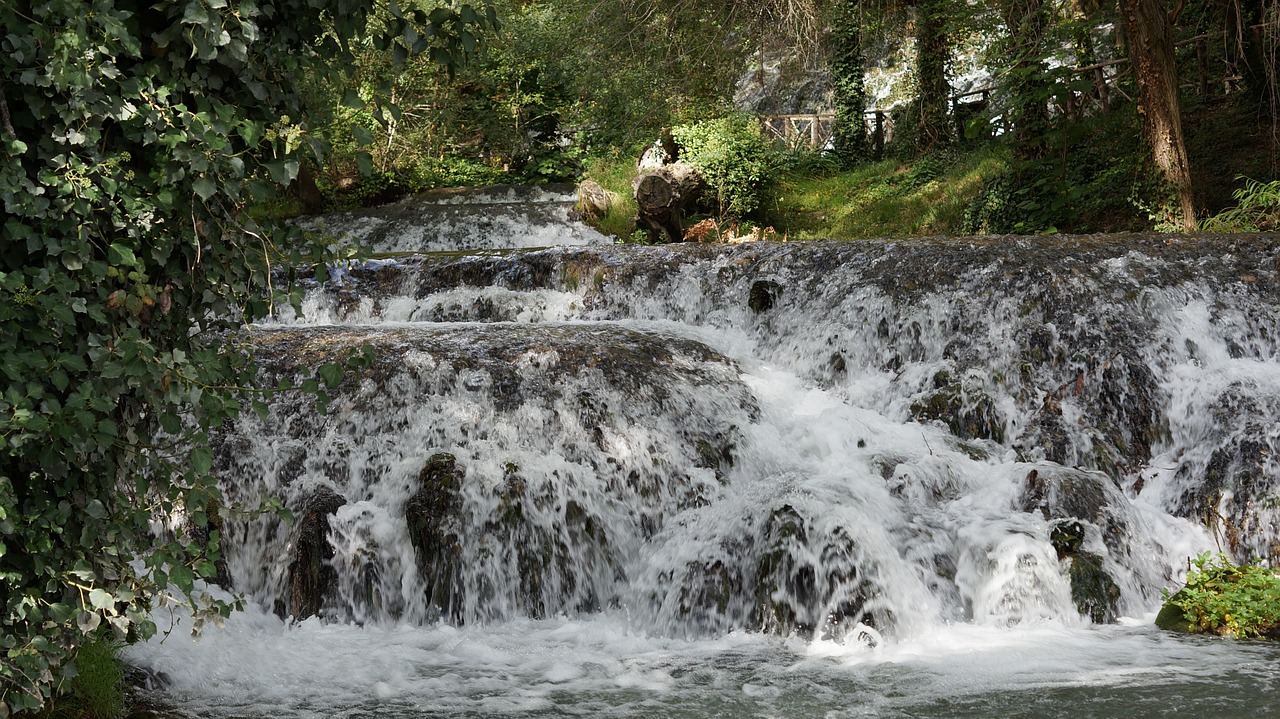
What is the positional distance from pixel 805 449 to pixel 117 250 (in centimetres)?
526

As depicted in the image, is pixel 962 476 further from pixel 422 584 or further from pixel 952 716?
pixel 422 584

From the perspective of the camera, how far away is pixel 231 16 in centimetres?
260

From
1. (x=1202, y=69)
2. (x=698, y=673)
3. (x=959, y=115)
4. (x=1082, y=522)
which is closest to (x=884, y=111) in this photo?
(x=959, y=115)

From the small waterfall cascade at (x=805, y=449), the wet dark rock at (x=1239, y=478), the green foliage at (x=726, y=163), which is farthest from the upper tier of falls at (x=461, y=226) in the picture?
the wet dark rock at (x=1239, y=478)

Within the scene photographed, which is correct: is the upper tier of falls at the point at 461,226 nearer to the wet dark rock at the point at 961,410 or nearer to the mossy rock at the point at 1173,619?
the wet dark rock at the point at 961,410

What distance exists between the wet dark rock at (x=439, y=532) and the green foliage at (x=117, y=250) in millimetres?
2754

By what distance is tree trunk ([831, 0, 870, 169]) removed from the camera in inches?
747

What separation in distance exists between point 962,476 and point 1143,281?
2773 mm

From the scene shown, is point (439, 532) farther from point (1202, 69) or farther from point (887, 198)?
point (1202, 69)

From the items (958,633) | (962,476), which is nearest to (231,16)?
(958,633)

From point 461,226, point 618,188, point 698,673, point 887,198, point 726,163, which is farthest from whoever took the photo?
point 618,188

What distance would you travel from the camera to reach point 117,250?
2.58 meters

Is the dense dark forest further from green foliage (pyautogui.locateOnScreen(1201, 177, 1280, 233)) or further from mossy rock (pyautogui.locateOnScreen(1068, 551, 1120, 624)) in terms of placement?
mossy rock (pyautogui.locateOnScreen(1068, 551, 1120, 624))

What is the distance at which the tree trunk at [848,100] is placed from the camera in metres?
19.0
